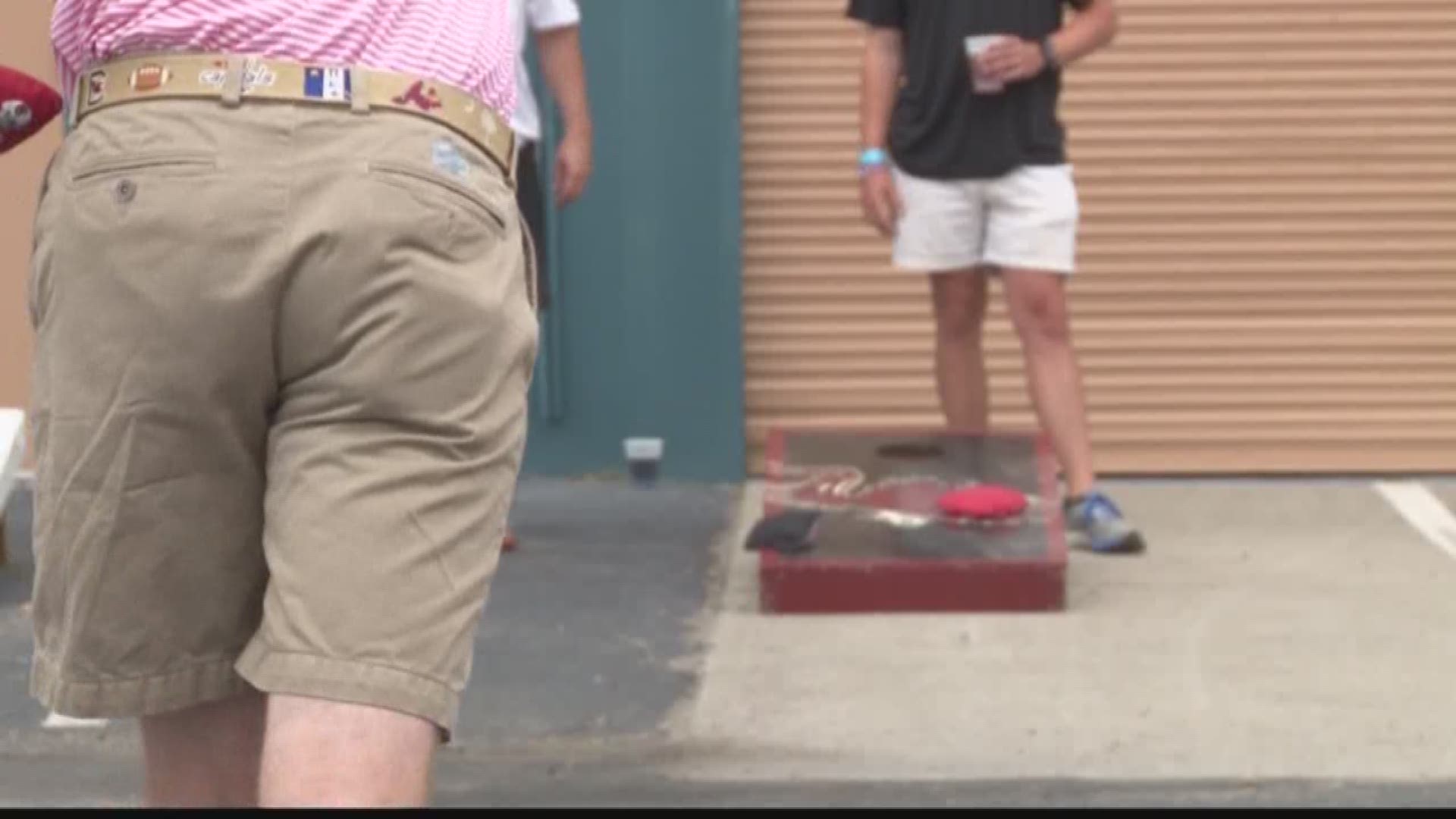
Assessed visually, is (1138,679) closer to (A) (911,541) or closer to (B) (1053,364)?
(A) (911,541)

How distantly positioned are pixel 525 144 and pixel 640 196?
1324mm

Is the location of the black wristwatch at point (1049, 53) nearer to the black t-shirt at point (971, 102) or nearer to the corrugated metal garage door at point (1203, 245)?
the black t-shirt at point (971, 102)

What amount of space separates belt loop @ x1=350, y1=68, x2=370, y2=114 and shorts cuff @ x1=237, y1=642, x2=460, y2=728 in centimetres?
54

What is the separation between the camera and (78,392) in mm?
2834

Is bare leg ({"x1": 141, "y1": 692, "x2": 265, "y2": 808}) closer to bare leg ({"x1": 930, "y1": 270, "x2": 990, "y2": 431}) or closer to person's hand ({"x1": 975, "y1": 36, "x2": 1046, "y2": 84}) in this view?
person's hand ({"x1": 975, "y1": 36, "x2": 1046, "y2": 84})

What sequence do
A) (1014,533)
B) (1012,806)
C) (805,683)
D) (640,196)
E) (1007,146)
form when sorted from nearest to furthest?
(1012,806), (805,683), (1014,533), (1007,146), (640,196)

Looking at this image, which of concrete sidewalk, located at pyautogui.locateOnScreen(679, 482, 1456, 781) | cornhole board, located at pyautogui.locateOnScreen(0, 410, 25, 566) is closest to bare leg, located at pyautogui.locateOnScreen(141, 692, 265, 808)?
cornhole board, located at pyautogui.locateOnScreen(0, 410, 25, 566)

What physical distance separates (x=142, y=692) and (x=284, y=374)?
0.38 m

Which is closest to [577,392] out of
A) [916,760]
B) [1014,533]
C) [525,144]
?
[525,144]

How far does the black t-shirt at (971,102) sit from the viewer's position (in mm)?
7406

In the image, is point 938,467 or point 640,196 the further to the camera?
point 640,196

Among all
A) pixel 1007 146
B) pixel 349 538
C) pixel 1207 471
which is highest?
pixel 349 538

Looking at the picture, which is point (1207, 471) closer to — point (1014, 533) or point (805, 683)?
point (1014, 533)

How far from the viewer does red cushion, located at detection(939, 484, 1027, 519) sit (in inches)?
272
